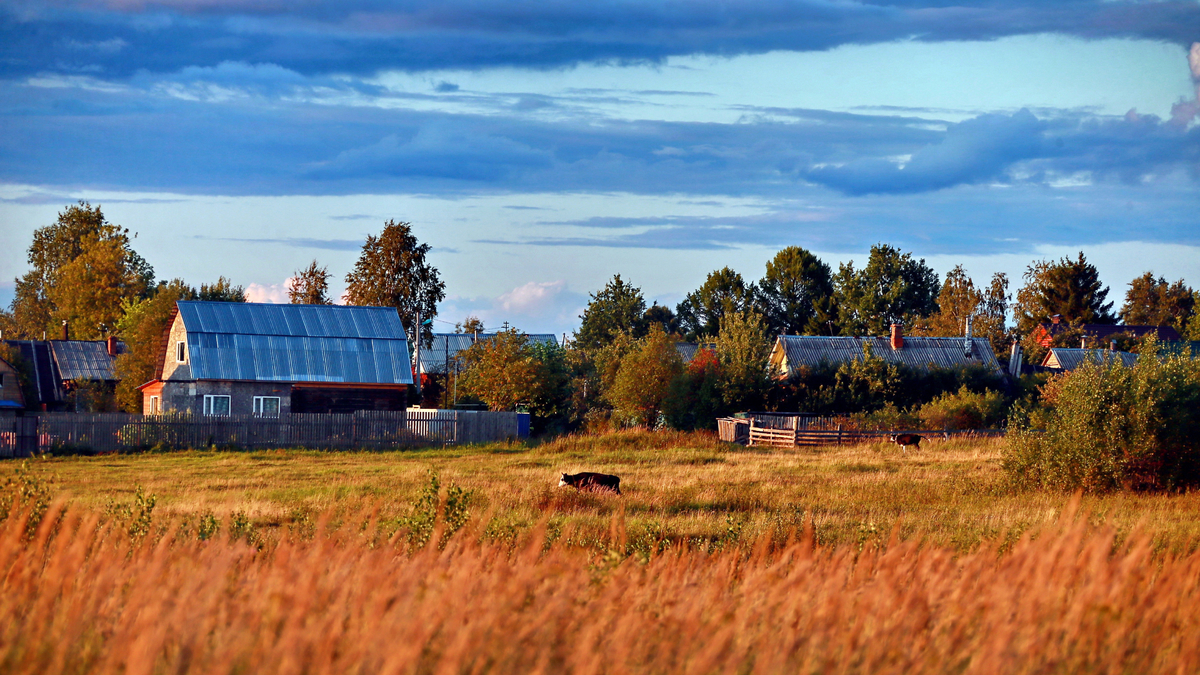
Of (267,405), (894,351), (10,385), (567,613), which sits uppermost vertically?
(894,351)

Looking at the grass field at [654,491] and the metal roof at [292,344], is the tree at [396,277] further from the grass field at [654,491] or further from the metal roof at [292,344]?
the grass field at [654,491]

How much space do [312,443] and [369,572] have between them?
96.8 ft

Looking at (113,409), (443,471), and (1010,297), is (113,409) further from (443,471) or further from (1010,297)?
(1010,297)

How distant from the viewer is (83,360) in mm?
60438

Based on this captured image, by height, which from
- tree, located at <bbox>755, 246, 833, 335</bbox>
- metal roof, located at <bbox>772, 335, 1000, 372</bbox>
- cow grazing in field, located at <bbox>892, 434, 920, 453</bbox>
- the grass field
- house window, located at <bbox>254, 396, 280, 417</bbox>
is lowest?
the grass field

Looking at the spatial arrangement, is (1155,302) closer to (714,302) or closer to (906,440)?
(714,302)

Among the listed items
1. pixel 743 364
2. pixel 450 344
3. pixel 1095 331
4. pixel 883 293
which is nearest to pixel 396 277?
pixel 450 344

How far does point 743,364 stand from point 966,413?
9353 millimetres

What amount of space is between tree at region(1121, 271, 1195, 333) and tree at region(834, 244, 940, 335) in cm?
3285

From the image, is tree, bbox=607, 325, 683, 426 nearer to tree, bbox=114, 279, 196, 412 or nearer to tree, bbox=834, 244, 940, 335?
tree, bbox=114, 279, 196, 412

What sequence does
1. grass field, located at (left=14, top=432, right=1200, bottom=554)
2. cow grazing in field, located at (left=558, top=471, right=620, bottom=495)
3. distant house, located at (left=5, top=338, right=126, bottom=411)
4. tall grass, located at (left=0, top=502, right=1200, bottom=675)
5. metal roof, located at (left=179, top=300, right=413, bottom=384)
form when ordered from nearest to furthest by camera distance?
tall grass, located at (left=0, top=502, right=1200, bottom=675) → grass field, located at (left=14, top=432, right=1200, bottom=554) → cow grazing in field, located at (left=558, top=471, right=620, bottom=495) → metal roof, located at (left=179, top=300, right=413, bottom=384) → distant house, located at (left=5, top=338, right=126, bottom=411)

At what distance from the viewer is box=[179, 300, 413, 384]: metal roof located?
41.0m

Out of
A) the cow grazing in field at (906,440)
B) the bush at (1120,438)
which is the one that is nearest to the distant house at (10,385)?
the cow grazing in field at (906,440)

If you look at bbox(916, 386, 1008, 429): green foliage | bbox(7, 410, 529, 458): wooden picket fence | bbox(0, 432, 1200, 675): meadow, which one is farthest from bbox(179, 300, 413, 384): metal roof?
bbox(0, 432, 1200, 675): meadow
